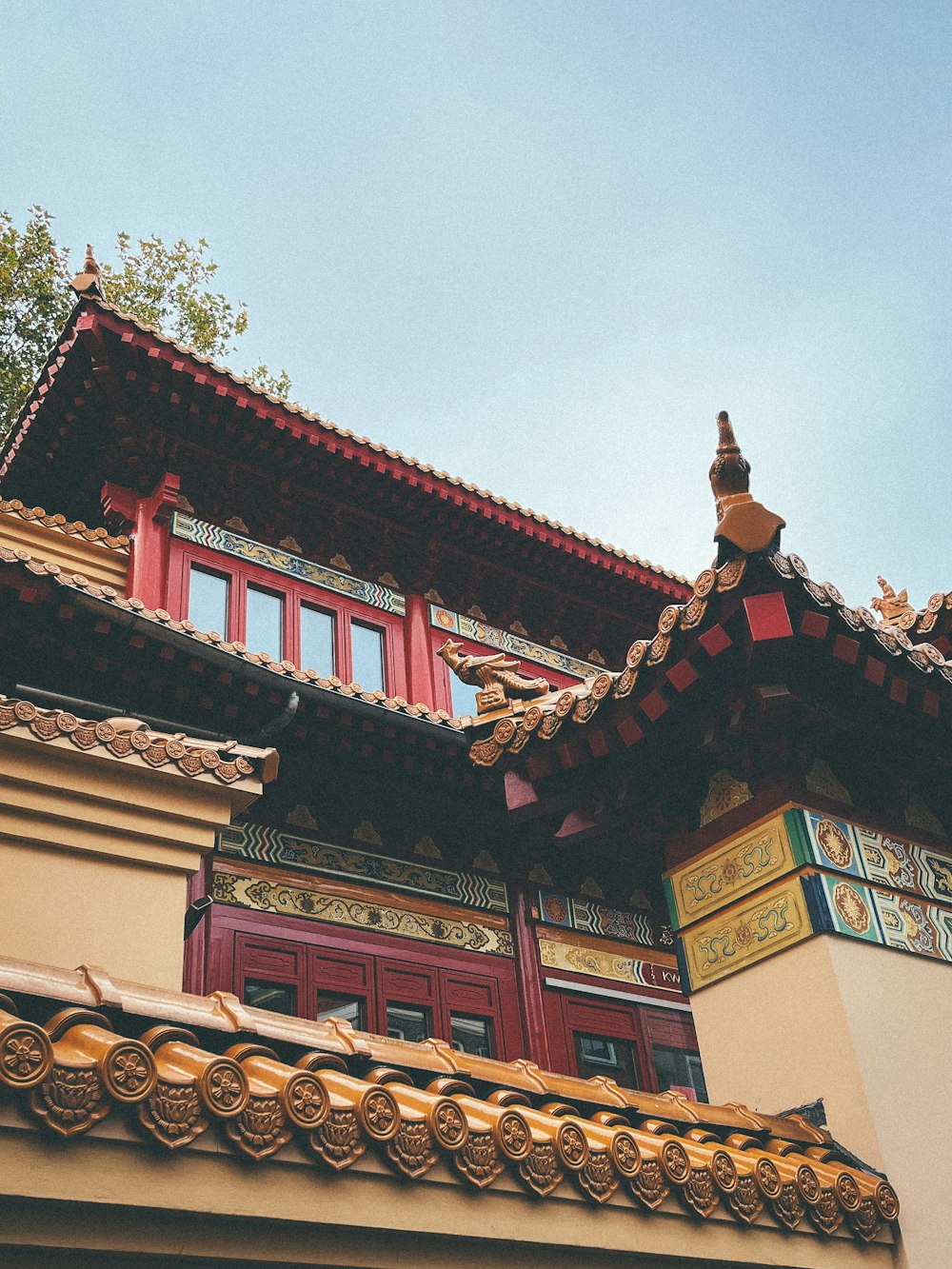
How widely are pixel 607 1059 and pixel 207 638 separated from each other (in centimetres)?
400

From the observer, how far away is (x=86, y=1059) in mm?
2986

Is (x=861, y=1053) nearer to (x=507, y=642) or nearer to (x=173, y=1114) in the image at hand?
(x=173, y=1114)

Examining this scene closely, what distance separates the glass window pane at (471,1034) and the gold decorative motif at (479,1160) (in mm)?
4344

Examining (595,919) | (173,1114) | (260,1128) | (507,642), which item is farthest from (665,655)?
(507,642)

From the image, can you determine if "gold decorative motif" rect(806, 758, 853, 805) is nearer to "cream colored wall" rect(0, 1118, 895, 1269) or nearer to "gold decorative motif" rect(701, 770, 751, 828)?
"gold decorative motif" rect(701, 770, 751, 828)

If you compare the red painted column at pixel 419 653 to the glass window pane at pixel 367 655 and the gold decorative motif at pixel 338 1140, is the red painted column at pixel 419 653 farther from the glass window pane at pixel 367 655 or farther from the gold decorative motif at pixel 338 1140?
the gold decorative motif at pixel 338 1140

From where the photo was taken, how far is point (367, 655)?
38.0 feet

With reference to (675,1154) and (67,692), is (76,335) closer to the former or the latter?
(67,692)

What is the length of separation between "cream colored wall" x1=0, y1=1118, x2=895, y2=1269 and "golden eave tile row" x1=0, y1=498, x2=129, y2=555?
7394 millimetres

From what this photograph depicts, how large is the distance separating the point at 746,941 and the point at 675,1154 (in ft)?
6.07

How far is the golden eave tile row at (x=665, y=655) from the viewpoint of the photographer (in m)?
5.44

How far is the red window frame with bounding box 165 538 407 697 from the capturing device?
417 inches

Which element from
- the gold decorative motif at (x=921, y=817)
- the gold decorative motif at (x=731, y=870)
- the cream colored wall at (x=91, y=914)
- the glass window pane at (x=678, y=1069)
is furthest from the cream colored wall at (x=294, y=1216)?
the glass window pane at (x=678, y=1069)

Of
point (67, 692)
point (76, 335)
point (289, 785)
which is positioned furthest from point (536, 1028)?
point (76, 335)
